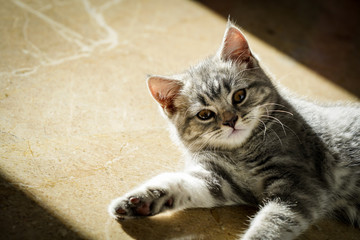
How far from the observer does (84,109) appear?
235 centimetres

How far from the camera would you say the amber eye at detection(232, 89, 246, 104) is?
1.85 meters

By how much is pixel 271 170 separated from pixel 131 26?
2.13 meters

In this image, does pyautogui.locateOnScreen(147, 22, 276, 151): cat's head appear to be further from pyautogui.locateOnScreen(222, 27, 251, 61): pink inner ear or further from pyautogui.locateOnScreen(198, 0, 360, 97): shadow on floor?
pyautogui.locateOnScreen(198, 0, 360, 97): shadow on floor

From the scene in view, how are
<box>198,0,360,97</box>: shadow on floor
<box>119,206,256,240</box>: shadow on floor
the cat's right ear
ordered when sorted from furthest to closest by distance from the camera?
<box>198,0,360,97</box>: shadow on floor → the cat's right ear → <box>119,206,256,240</box>: shadow on floor

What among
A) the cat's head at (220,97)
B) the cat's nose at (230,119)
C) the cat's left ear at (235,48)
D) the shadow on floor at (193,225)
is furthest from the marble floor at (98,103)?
the cat's left ear at (235,48)

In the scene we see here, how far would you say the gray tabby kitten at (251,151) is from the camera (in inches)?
64.1

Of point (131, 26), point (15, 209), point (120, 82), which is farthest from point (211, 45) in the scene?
point (15, 209)

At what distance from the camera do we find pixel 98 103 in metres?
2.42

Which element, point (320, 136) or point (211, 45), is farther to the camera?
point (211, 45)

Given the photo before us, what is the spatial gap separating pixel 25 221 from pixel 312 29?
3.21m

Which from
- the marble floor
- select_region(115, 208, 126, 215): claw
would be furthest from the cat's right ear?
select_region(115, 208, 126, 215): claw

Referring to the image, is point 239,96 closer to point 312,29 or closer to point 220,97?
point 220,97

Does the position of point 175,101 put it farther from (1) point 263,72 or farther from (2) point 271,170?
(2) point 271,170

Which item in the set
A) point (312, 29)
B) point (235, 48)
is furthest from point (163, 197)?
point (312, 29)
